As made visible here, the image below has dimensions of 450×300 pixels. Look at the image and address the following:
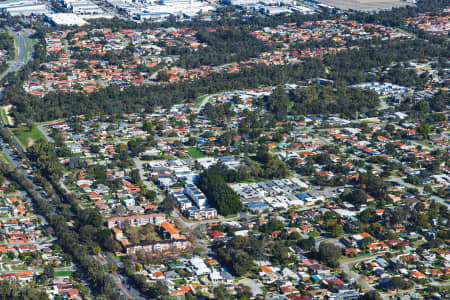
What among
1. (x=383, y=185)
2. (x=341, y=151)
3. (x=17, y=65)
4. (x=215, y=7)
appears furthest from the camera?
(x=215, y=7)

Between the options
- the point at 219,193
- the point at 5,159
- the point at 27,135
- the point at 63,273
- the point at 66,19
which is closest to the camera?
the point at 63,273

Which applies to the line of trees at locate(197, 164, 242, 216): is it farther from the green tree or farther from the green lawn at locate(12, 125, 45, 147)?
the green lawn at locate(12, 125, 45, 147)

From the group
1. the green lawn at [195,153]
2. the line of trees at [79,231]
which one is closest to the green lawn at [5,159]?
the line of trees at [79,231]

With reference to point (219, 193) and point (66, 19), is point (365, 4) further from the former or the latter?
point (219, 193)

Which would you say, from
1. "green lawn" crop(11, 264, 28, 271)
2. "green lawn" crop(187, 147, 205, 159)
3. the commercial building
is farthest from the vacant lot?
"green lawn" crop(11, 264, 28, 271)

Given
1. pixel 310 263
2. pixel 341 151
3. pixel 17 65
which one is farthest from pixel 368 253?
pixel 17 65

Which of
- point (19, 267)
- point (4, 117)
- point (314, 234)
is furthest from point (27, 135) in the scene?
point (314, 234)

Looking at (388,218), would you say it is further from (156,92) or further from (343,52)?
(343,52)
